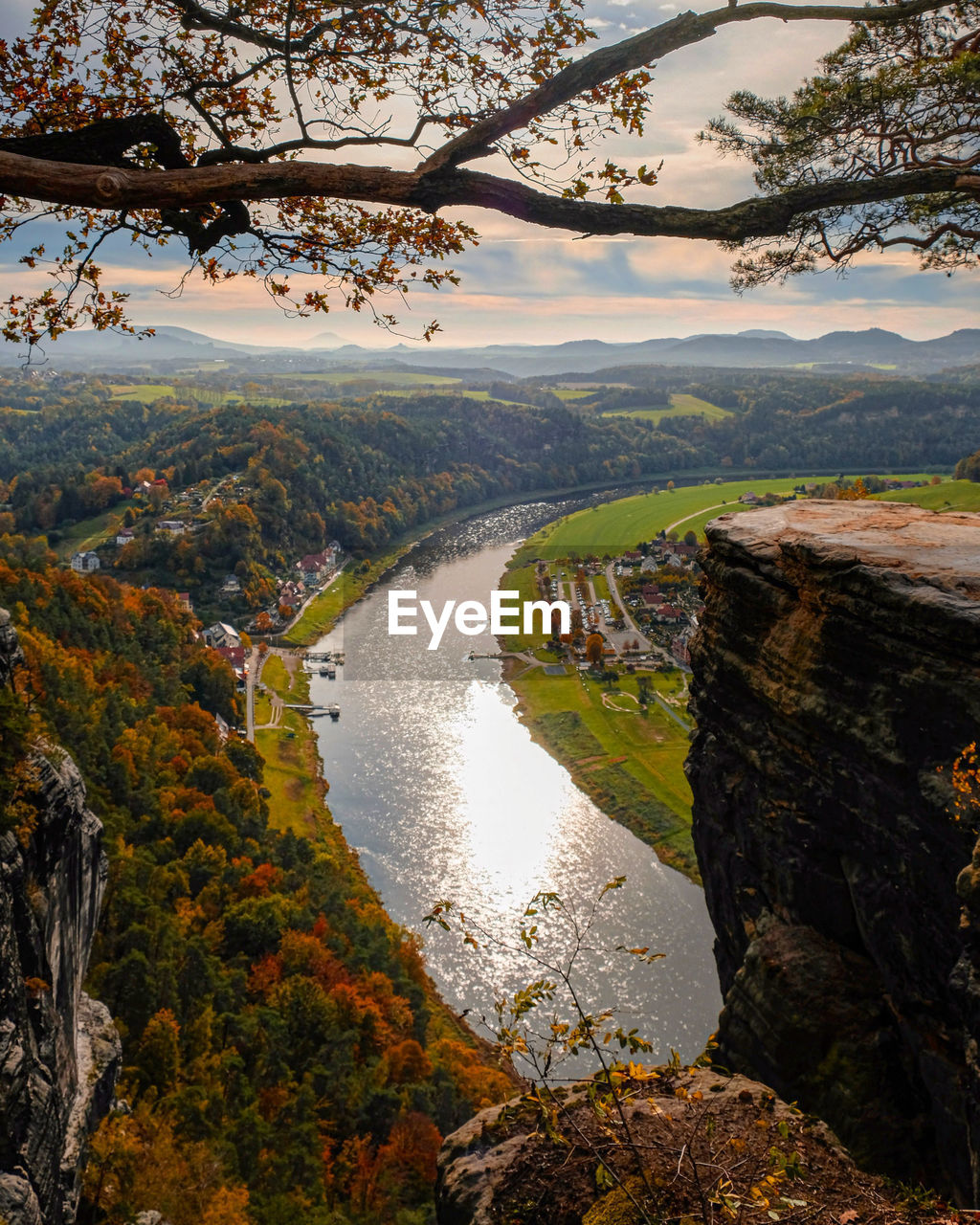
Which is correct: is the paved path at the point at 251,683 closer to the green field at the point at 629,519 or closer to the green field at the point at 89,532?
the green field at the point at 89,532

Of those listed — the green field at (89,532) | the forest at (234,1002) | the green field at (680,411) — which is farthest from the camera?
the green field at (680,411)

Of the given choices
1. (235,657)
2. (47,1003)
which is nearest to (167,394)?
(235,657)

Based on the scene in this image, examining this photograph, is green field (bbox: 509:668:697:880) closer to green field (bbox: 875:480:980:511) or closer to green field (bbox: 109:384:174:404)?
green field (bbox: 875:480:980:511)

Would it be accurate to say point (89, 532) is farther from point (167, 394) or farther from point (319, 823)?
point (167, 394)

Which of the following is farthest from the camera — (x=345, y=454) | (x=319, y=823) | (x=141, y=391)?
(x=141, y=391)

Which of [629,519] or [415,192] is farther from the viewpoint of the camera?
[629,519]

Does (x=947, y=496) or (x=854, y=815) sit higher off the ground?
(x=947, y=496)

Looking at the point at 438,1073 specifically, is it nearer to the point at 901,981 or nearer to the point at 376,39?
the point at 901,981

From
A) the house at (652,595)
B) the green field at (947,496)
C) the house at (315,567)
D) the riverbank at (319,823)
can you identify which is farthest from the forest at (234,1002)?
the green field at (947,496)
